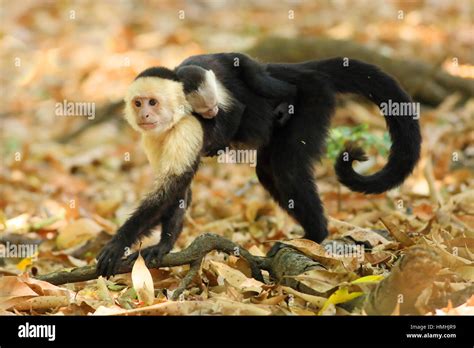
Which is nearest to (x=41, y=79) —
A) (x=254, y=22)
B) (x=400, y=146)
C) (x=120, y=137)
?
(x=120, y=137)

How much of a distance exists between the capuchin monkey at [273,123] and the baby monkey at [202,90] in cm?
3

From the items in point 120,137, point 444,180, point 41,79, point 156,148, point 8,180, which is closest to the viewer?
point 156,148

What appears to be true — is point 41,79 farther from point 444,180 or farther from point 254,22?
point 444,180

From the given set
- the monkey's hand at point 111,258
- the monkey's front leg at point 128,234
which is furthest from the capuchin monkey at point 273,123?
the monkey's hand at point 111,258

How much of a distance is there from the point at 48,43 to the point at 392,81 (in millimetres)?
8075

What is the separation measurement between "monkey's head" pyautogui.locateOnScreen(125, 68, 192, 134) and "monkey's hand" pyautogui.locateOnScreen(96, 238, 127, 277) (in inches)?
28.2

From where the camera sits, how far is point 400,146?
4555 mm

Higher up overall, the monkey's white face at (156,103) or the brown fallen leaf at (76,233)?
the monkey's white face at (156,103)

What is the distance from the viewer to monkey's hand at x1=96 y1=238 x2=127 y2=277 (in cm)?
384

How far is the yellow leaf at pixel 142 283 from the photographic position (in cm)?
345

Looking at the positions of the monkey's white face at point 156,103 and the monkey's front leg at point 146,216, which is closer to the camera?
the monkey's front leg at point 146,216
